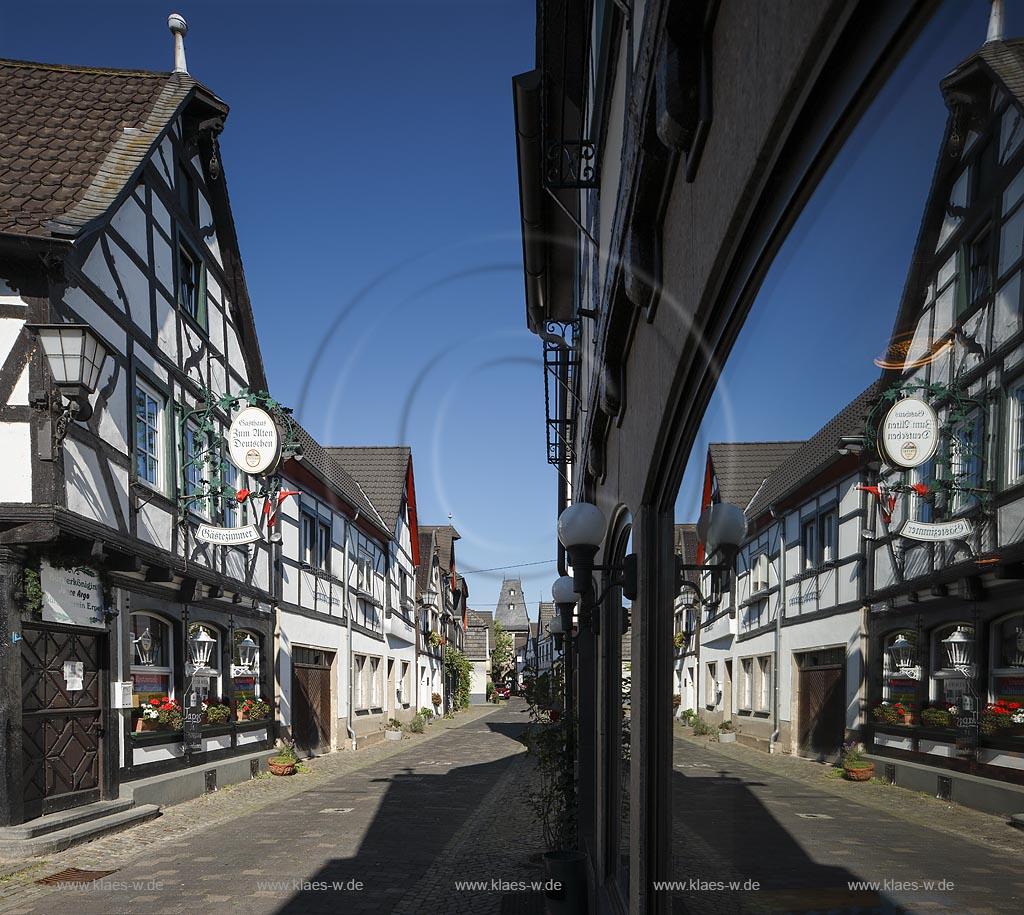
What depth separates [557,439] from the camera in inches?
615

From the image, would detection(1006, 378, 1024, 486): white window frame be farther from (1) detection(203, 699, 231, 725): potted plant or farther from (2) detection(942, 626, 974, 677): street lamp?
(1) detection(203, 699, 231, 725): potted plant

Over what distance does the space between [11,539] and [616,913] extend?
Result: 6.98m

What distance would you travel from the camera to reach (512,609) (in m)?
109

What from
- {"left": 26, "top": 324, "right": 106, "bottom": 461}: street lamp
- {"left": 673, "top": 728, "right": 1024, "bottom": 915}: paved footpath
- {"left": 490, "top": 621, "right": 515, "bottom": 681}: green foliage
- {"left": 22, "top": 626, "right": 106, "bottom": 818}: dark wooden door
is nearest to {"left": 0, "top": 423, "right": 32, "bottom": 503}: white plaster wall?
{"left": 26, "top": 324, "right": 106, "bottom": 461}: street lamp

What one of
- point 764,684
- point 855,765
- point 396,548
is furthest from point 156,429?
point 396,548

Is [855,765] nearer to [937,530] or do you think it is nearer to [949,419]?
[937,530]

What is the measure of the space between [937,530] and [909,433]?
0.12 m

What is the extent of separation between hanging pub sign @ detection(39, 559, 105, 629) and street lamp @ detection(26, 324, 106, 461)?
54.5 inches

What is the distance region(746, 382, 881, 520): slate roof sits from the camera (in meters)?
1.30

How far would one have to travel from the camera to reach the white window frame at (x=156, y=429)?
38.0 feet

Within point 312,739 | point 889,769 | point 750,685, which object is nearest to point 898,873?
point 889,769

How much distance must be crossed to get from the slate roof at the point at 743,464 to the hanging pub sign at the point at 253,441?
11.5 meters

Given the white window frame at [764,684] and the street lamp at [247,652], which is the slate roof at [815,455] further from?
the street lamp at [247,652]

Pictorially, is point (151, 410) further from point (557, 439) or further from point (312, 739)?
point (312, 739)
